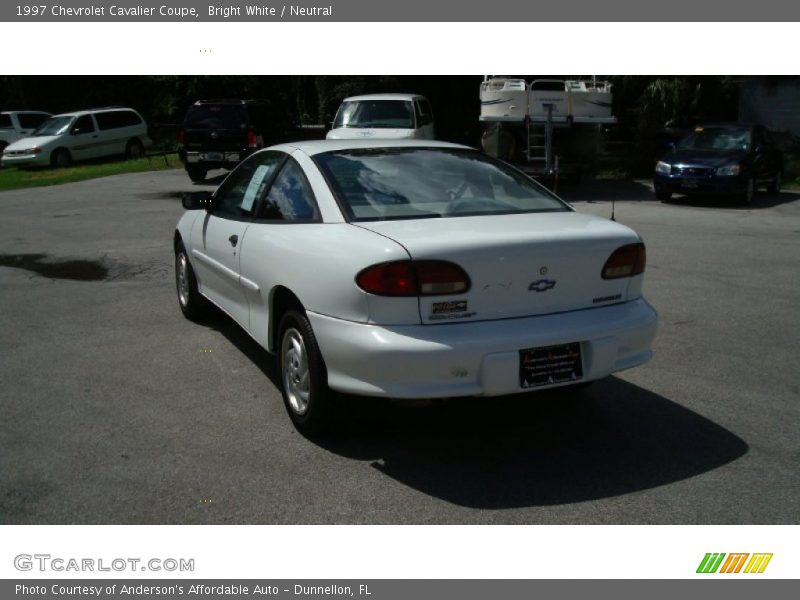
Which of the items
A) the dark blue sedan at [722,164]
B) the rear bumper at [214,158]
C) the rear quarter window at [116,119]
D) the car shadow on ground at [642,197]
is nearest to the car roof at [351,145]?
the car shadow on ground at [642,197]

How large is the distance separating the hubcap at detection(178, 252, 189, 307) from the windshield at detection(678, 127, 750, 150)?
1305cm

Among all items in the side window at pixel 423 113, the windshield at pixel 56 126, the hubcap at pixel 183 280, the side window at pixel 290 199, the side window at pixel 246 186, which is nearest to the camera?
the side window at pixel 290 199

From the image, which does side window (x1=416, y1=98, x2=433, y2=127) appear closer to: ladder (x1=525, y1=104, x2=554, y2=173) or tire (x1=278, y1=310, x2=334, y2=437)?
ladder (x1=525, y1=104, x2=554, y2=173)

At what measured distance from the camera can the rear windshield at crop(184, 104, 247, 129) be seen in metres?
20.0

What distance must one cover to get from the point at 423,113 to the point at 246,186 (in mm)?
14173

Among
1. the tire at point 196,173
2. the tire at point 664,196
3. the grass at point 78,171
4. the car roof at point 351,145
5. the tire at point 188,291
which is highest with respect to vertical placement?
the car roof at point 351,145

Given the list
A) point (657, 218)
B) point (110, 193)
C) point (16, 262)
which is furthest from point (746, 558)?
point (110, 193)

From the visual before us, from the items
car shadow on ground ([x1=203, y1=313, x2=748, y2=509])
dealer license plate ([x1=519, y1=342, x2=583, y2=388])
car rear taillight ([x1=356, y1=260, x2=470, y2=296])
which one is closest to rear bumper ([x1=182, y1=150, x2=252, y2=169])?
car shadow on ground ([x1=203, y1=313, x2=748, y2=509])

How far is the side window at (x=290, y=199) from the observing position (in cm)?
498

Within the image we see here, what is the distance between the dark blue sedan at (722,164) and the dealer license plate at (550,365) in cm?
1322

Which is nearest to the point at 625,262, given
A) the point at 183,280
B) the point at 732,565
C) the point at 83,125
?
the point at 732,565

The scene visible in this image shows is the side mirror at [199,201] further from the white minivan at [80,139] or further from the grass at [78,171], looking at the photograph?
the white minivan at [80,139]

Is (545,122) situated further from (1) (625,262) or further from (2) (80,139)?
(2) (80,139)

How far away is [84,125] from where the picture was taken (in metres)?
26.2
